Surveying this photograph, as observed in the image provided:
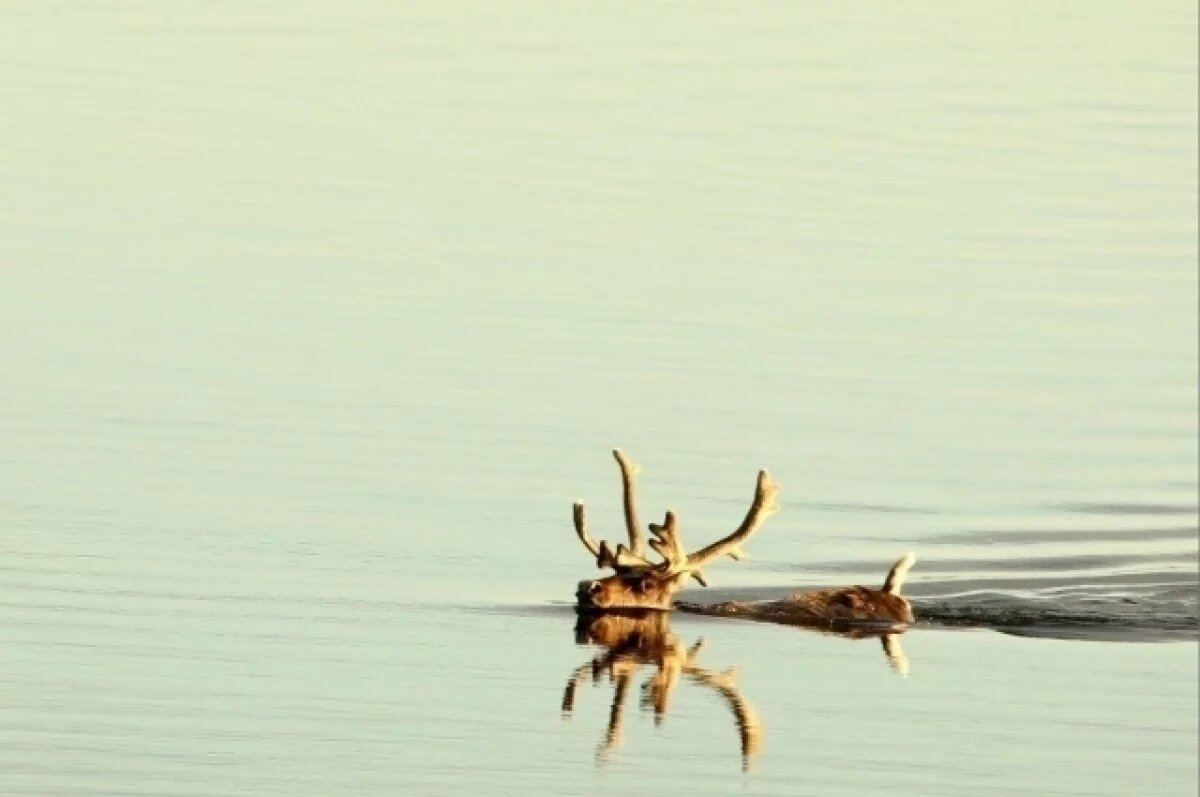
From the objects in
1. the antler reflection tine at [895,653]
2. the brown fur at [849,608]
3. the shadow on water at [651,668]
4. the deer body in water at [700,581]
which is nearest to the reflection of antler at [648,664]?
the shadow on water at [651,668]

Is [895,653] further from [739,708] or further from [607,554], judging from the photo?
[739,708]

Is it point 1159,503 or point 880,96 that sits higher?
point 880,96

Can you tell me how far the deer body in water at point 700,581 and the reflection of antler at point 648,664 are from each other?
109mm

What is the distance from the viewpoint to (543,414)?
82.6ft

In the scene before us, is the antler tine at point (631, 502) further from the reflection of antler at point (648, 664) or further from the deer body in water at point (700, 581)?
the reflection of antler at point (648, 664)

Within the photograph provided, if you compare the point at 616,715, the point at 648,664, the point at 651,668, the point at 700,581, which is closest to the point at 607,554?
the point at 700,581

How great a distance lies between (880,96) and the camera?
167 feet

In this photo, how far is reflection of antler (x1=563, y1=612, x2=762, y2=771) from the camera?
1631 cm

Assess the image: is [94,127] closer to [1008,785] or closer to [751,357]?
[751,357]

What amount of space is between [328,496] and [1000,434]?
5.85 meters

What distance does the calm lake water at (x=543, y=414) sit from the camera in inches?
639

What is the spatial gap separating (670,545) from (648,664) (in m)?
1.14

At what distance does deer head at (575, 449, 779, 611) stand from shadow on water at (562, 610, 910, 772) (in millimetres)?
72

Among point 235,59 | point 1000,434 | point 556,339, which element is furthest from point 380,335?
point 235,59
